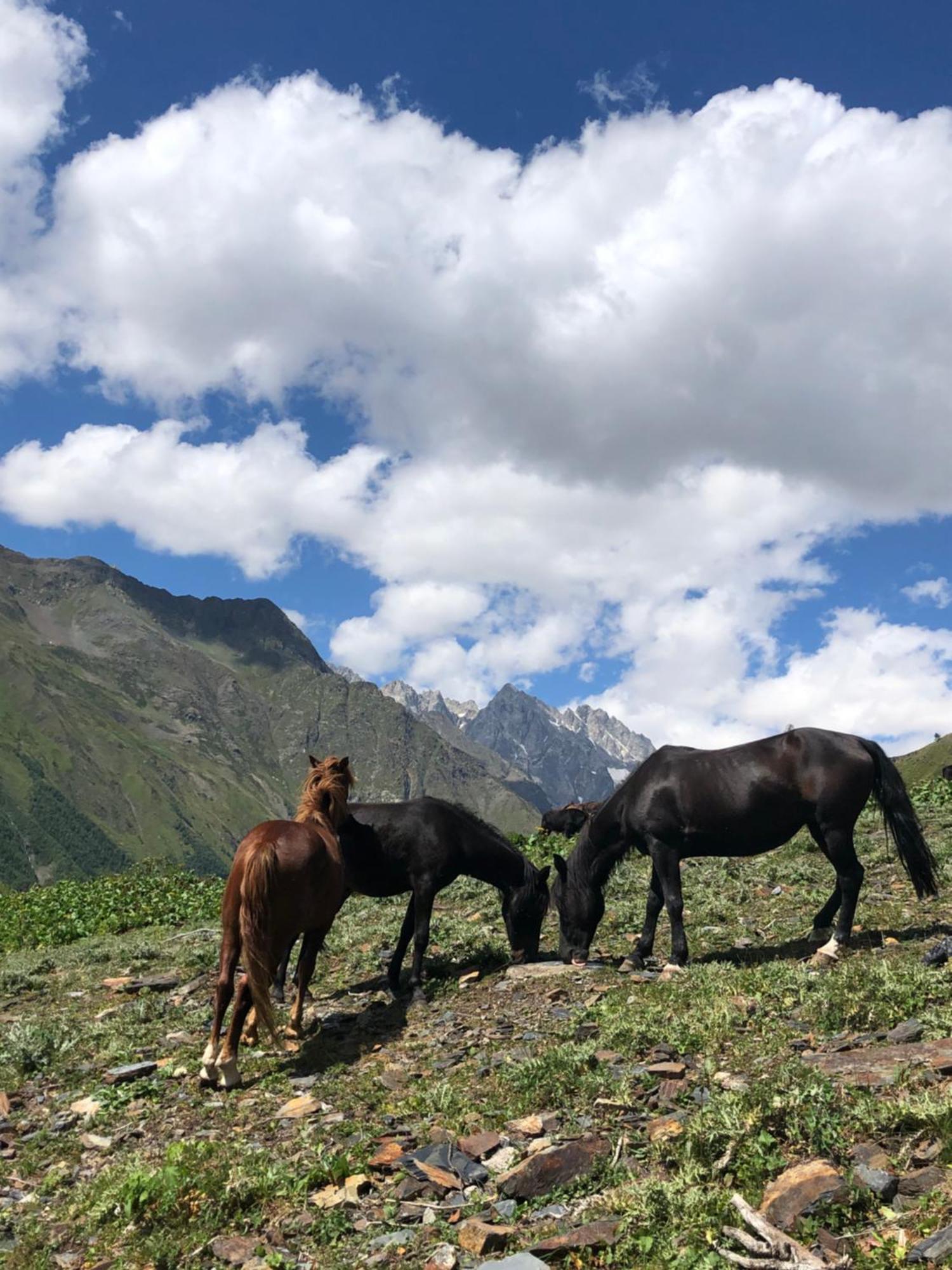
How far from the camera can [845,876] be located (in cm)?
1230

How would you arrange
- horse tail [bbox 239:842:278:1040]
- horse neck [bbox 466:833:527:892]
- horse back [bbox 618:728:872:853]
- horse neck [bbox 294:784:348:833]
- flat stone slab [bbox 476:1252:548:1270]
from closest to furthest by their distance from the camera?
flat stone slab [bbox 476:1252:548:1270] < horse tail [bbox 239:842:278:1040] < horse neck [bbox 294:784:348:833] < horse back [bbox 618:728:872:853] < horse neck [bbox 466:833:527:892]

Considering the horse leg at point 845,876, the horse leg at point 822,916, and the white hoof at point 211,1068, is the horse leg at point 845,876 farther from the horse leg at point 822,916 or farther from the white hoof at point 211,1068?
the white hoof at point 211,1068

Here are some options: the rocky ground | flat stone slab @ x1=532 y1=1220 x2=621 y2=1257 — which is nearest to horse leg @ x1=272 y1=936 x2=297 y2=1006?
the rocky ground

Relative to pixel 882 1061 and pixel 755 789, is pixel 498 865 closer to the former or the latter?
pixel 755 789

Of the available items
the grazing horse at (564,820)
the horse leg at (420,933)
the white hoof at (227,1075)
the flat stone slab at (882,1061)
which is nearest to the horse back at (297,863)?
the horse leg at (420,933)

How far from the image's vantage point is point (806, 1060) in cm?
741

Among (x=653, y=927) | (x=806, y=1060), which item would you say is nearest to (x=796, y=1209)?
(x=806, y=1060)

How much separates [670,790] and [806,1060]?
5.83 metres

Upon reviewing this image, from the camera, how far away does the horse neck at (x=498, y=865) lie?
13938 millimetres

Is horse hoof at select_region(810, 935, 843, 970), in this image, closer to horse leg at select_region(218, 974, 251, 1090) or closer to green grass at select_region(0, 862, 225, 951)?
horse leg at select_region(218, 974, 251, 1090)

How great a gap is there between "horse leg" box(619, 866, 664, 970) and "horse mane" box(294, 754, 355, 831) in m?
4.86

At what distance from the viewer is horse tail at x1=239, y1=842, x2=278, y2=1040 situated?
966 centimetres

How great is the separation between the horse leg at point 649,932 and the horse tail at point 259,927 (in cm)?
538

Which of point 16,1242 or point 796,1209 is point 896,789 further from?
point 16,1242
